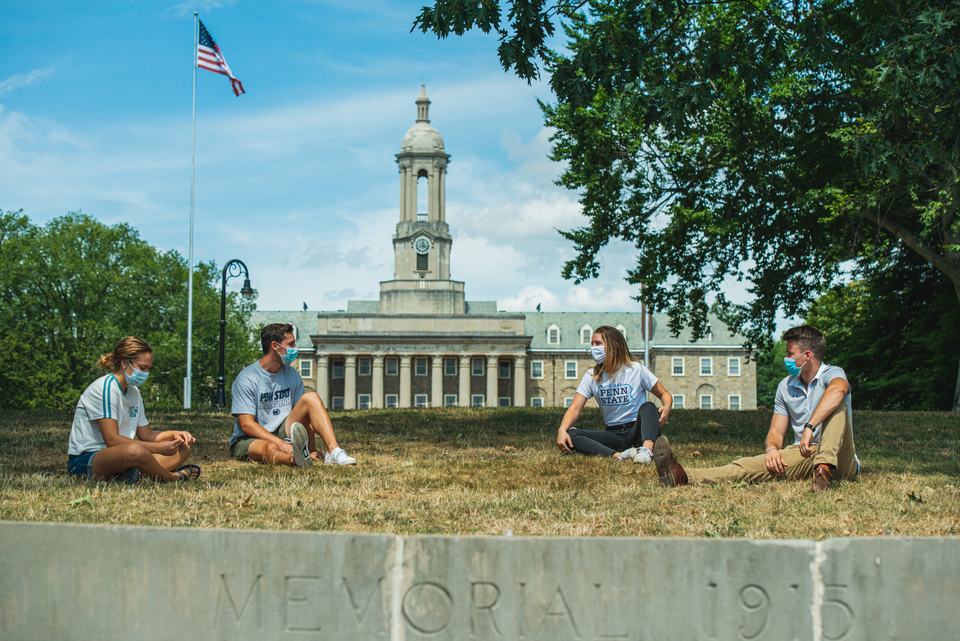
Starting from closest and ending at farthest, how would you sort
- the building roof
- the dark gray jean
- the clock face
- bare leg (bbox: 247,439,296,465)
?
bare leg (bbox: 247,439,296,465), the dark gray jean, the clock face, the building roof

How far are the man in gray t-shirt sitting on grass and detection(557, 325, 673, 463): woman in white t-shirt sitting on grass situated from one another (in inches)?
96.0

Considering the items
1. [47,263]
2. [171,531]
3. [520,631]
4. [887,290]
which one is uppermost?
[47,263]

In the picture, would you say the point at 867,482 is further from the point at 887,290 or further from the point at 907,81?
the point at 887,290

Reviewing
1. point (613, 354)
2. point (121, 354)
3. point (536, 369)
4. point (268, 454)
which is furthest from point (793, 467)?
point (536, 369)

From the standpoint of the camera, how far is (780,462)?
22.4 feet

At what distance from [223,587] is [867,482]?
5365 mm

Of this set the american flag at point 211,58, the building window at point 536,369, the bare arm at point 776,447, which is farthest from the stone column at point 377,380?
the bare arm at point 776,447

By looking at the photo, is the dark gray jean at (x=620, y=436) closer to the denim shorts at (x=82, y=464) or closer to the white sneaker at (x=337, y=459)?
the white sneaker at (x=337, y=459)

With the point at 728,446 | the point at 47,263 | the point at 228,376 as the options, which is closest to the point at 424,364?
the point at 228,376

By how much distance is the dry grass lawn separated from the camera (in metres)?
5.36

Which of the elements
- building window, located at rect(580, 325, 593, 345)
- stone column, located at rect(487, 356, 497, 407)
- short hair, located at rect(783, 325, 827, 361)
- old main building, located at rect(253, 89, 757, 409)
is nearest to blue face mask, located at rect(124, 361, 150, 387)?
short hair, located at rect(783, 325, 827, 361)

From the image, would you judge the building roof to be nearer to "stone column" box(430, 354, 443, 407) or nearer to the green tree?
"stone column" box(430, 354, 443, 407)

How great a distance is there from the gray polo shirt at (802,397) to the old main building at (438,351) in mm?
75766

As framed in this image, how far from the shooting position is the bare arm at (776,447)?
22.4 ft
